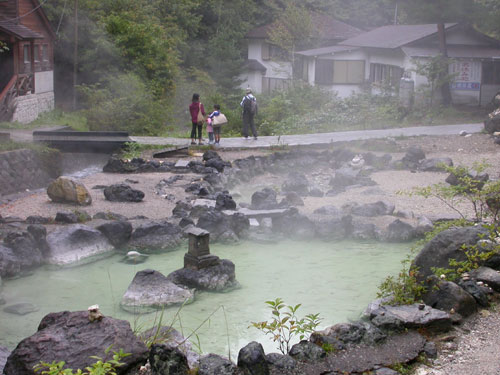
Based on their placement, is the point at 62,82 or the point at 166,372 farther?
the point at 62,82

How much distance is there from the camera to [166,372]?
479cm

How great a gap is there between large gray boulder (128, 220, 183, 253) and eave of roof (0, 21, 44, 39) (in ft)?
57.0

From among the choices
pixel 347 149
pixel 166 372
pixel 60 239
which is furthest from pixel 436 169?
pixel 166 372

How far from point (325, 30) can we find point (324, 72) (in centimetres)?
658

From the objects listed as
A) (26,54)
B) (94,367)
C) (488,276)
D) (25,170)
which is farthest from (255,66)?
(94,367)

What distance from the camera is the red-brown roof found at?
37.8 m

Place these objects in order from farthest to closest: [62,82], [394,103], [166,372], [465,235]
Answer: [62,82]
[394,103]
[465,235]
[166,372]

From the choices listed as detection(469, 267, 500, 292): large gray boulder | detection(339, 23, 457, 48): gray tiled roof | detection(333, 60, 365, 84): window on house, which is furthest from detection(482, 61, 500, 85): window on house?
detection(469, 267, 500, 292): large gray boulder

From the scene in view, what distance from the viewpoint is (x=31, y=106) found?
88.9ft

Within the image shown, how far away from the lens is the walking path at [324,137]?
1989 cm

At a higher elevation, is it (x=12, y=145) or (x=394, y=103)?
(x=394, y=103)

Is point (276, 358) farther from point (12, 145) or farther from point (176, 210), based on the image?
point (12, 145)

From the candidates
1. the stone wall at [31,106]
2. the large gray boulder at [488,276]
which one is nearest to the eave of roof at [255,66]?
the stone wall at [31,106]

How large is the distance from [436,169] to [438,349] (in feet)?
37.7
